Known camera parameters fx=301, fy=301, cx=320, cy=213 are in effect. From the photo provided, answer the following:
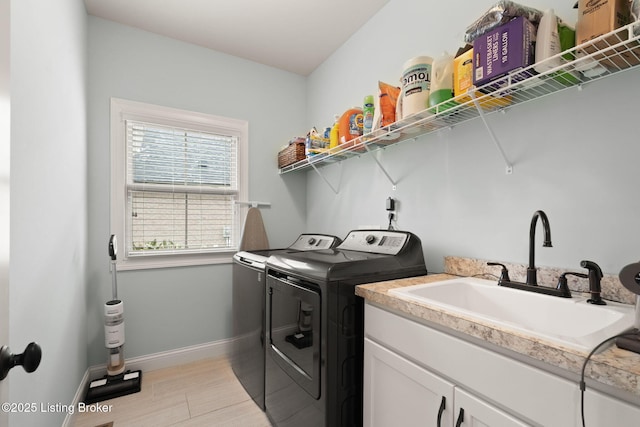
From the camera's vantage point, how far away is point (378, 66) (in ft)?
7.14

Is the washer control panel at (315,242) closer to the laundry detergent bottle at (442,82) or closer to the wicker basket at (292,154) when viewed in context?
the wicker basket at (292,154)

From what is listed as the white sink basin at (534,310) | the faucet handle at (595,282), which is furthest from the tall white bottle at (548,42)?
the white sink basin at (534,310)

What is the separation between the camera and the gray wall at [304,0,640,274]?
108cm

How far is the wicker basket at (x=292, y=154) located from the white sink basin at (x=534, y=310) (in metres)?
1.66

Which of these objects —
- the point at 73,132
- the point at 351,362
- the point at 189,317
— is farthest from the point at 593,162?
the point at 189,317

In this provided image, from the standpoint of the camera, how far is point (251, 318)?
2.05 meters

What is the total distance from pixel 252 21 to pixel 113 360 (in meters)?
2.73

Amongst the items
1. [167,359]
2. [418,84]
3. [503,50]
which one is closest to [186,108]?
[418,84]

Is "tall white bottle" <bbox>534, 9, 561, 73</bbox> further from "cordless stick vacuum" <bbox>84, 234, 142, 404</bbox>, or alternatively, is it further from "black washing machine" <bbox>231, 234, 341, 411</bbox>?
"cordless stick vacuum" <bbox>84, 234, 142, 404</bbox>

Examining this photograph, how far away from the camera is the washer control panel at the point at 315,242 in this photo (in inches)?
87.8

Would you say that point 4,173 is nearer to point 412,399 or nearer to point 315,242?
point 412,399

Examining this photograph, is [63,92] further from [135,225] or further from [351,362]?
[351,362]

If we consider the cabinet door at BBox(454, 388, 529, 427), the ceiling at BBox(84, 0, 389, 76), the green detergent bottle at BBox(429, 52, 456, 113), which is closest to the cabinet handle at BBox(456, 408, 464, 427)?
the cabinet door at BBox(454, 388, 529, 427)

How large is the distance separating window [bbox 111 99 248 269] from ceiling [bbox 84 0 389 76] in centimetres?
63
